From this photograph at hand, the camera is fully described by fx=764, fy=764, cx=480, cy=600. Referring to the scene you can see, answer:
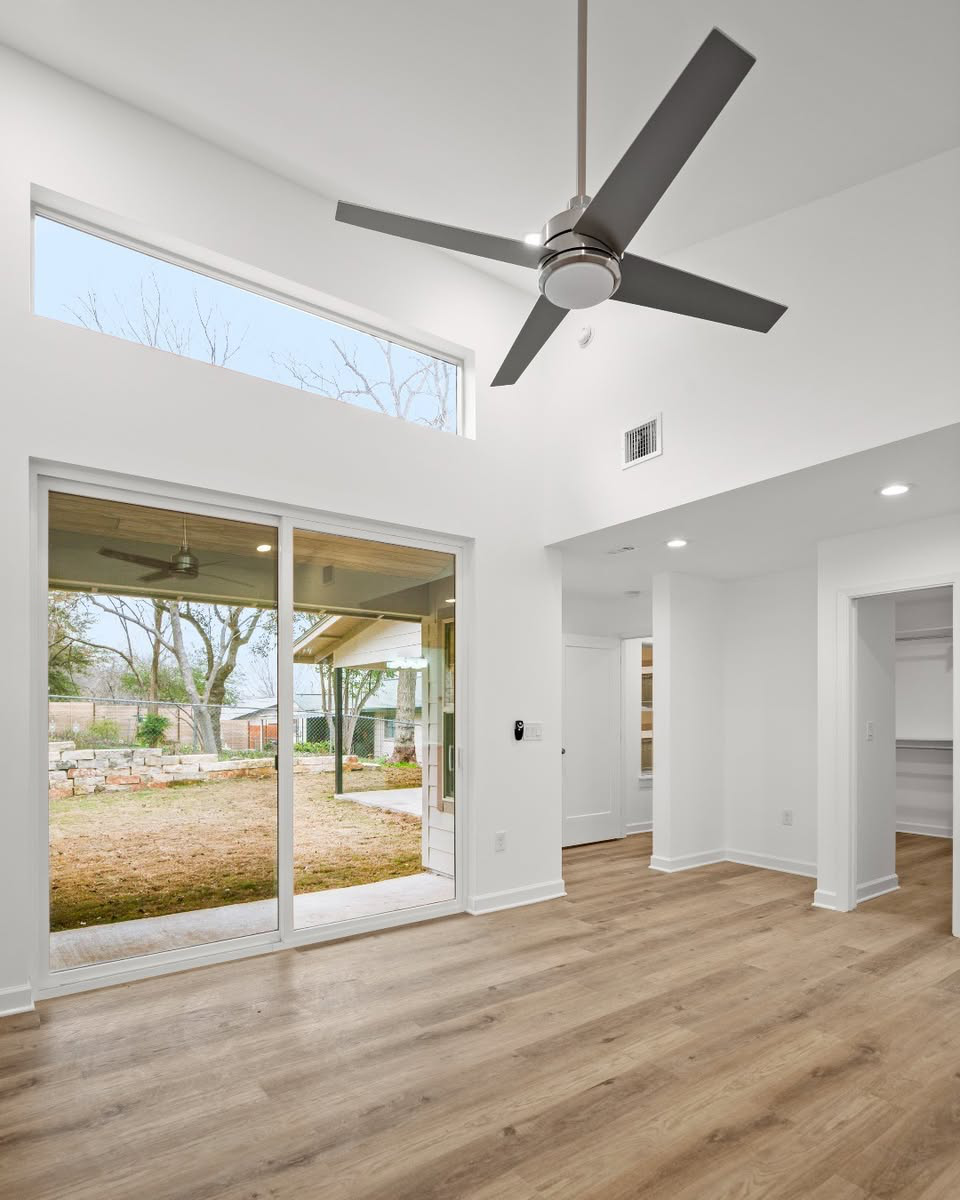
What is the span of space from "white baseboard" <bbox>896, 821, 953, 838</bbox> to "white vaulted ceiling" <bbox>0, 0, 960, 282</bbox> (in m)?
6.57

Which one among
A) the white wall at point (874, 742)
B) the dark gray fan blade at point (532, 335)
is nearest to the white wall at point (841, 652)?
the white wall at point (874, 742)

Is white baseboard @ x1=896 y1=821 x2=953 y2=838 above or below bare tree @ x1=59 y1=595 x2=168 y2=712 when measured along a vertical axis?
below

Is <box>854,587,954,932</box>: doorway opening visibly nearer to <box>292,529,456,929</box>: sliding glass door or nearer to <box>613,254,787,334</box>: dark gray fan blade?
<box>292,529,456,929</box>: sliding glass door

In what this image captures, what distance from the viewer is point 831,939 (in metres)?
4.14

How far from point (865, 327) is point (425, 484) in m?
2.40

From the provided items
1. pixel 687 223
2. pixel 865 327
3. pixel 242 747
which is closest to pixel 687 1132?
pixel 242 747

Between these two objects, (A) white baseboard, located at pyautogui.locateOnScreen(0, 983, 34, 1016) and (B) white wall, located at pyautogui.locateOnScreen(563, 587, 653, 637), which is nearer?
(A) white baseboard, located at pyautogui.locateOnScreen(0, 983, 34, 1016)

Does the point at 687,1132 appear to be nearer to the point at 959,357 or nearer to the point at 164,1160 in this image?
the point at 164,1160

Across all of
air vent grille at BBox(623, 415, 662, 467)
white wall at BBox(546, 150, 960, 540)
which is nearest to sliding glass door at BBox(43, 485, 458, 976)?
air vent grille at BBox(623, 415, 662, 467)

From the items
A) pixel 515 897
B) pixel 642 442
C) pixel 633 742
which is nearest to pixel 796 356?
pixel 642 442

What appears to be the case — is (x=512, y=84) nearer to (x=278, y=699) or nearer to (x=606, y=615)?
(x=278, y=699)

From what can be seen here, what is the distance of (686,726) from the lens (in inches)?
236

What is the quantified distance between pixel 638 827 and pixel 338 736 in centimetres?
410

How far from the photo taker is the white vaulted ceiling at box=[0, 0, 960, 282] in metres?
2.76
